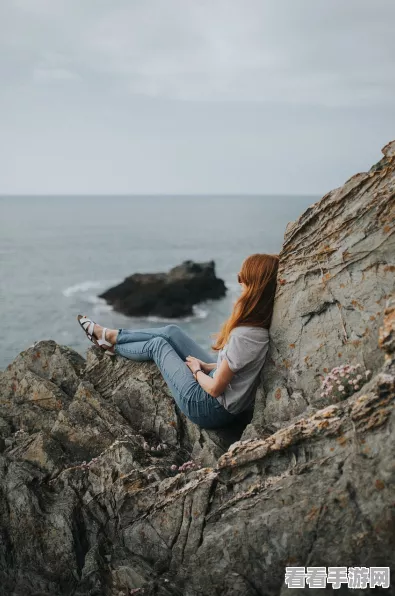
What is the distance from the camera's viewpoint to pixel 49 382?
37.7 ft

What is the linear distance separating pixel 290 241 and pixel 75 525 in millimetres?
5697

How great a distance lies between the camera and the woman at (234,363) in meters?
8.55

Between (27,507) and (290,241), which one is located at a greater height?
(290,241)

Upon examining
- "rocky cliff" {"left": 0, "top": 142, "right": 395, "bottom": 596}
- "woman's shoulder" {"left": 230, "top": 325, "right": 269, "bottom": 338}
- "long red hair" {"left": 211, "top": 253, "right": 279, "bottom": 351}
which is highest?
"long red hair" {"left": 211, "top": 253, "right": 279, "bottom": 351}

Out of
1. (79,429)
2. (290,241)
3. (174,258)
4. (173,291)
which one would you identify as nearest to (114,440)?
(79,429)

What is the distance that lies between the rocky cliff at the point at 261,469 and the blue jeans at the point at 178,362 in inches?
20.0

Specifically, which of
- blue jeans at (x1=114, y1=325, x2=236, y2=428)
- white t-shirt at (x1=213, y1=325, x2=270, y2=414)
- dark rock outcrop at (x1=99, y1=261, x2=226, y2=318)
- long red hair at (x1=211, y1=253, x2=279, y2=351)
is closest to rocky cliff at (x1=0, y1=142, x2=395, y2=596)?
white t-shirt at (x1=213, y1=325, x2=270, y2=414)

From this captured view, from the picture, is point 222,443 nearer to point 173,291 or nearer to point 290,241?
point 290,241

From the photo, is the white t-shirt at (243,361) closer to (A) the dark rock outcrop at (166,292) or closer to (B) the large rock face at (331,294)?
(B) the large rock face at (331,294)

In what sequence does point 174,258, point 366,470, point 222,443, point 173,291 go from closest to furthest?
1. point 366,470
2. point 222,443
3. point 173,291
4. point 174,258

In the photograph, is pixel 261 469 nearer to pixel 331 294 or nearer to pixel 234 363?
pixel 234 363

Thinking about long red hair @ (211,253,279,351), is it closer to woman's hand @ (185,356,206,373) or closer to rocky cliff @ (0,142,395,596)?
rocky cliff @ (0,142,395,596)

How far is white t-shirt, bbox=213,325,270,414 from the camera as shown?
8516 mm

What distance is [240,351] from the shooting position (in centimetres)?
853
